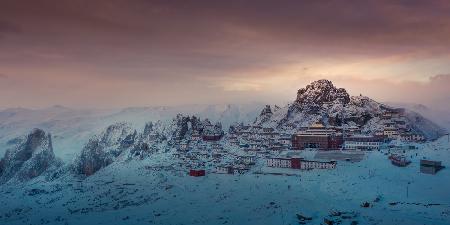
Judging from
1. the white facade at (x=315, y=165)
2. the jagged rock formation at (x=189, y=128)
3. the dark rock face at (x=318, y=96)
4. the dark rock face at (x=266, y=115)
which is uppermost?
the dark rock face at (x=318, y=96)

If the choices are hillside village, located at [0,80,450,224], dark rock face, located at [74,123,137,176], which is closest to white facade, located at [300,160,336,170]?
hillside village, located at [0,80,450,224]

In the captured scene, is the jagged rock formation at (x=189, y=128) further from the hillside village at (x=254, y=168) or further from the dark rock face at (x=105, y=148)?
the dark rock face at (x=105, y=148)

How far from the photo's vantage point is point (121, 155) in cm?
13862

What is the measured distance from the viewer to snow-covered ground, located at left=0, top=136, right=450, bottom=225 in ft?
226

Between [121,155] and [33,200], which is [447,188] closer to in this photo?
[33,200]

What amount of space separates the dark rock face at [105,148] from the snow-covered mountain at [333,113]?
47.0 m

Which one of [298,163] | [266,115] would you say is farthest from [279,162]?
[266,115]

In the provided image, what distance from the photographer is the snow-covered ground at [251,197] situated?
68875 millimetres

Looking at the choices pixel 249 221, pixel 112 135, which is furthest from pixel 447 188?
pixel 112 135

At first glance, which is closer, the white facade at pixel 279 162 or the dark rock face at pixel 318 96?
the white facade at pixel 279 162

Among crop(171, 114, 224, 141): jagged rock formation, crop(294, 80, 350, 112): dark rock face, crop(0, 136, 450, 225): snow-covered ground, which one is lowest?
crop(0, 136, 450, 225): snow-covered ground

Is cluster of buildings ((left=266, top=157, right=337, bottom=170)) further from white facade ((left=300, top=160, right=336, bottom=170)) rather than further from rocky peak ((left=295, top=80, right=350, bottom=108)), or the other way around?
rocky peak ((left=295, top=80, right=350, bottom=108))

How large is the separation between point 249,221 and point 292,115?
81427 mm

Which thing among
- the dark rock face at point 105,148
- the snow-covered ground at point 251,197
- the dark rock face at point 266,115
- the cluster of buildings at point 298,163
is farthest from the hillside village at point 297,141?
the dark rock face at point 105,148
